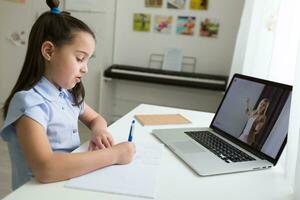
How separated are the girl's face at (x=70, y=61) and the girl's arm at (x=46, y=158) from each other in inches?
7.1

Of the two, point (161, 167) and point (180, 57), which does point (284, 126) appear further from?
point (180, 57)

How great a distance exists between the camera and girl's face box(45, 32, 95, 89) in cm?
91

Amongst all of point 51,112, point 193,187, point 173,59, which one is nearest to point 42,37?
point 51,112

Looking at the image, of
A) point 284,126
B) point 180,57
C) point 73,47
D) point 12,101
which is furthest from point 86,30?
point 180,57

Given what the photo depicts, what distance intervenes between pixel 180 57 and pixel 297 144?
234 centimetres

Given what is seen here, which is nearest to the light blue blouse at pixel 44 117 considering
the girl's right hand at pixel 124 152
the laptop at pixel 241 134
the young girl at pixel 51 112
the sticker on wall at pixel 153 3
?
the young girl at pixel 51 112

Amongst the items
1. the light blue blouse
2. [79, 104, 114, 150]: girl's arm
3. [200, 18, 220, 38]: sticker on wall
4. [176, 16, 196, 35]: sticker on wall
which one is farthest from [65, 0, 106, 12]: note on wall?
the light blue blouse

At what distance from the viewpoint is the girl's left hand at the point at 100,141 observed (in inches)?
39.6

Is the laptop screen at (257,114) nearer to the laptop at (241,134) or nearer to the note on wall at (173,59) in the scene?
the laptop at (241,134)

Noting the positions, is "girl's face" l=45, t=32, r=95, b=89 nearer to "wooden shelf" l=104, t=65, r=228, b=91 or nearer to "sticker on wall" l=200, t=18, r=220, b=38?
"wooden shelf" l=104, t=65, r=228, b=91

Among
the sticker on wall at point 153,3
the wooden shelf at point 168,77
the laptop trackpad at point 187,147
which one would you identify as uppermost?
the sticker on wall at point 153,3

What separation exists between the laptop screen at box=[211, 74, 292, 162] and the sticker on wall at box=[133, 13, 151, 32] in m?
2.04

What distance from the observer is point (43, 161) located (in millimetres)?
759

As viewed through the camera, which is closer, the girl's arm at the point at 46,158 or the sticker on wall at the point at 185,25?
the girl's arm at the point at 46,158
